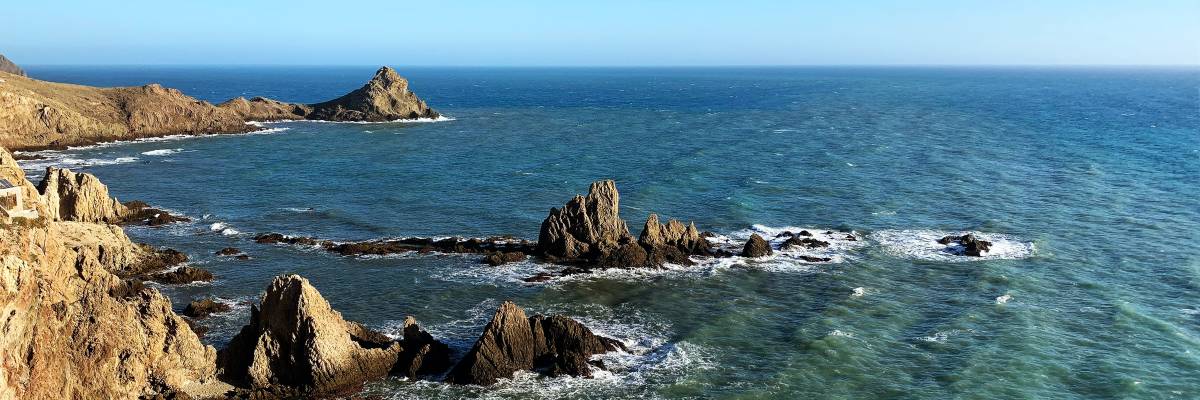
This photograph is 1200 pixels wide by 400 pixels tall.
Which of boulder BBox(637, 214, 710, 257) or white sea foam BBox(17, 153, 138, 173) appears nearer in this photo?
boulder BBox(637, 214, 710, 257)

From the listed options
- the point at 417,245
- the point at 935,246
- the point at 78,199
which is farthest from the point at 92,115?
the point at 935,246

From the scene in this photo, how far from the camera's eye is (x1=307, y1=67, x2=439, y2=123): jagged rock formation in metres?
176

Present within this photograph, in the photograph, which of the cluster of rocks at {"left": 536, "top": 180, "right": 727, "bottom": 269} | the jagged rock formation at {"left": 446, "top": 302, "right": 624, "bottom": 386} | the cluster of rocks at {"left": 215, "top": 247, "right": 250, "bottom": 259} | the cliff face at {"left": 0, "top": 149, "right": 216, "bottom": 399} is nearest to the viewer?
the cliff face at {"left": 0, "top": 149, "right": 216, "bottom": 399}

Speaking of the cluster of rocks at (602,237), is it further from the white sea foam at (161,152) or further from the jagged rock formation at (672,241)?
the white sea foam at (161,152)

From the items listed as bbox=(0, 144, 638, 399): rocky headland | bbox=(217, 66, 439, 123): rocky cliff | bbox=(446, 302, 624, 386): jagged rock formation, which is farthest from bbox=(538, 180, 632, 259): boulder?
bbox=(217, 66, 439, 123): rocky cliff

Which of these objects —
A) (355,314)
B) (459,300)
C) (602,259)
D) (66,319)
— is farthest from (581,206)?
(66,319)

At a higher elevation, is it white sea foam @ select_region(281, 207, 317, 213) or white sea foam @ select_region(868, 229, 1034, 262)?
white sea foam @ select_region(281, 207, 317, 213)

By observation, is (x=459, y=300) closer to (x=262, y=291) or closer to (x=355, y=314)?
(x=355, y=314)

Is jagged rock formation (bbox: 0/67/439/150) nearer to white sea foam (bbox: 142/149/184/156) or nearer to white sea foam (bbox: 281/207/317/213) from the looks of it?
white sea foam (bbox: 142/149/184/156)

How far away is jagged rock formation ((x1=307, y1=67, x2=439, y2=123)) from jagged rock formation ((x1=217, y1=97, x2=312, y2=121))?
9.00ft

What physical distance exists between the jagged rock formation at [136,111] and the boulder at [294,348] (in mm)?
82522

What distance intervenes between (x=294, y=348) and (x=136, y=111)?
119057 mm

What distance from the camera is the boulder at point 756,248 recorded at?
218 feet

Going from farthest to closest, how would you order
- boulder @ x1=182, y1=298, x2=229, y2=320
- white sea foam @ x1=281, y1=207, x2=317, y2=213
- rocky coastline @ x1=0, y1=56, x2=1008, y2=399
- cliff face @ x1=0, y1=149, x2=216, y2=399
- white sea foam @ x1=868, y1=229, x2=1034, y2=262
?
white sea foam @ x1=281, y1=207, x2=317, y2=213 → white sea foam @ x1=868, y1=229, x2=1034, y2=262 → boulder @ x1=182, y1=298, x2=229, y2=320 → rocky coastline @ x1=0, y1=56, x2=1008, y2=399 → cliff face @ x1=0, y1=149, x2=216, y2=399
